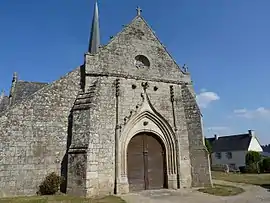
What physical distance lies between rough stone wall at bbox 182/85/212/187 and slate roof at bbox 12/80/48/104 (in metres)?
11.8

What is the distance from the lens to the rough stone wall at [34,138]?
10.4 meters

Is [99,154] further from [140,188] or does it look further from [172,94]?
[172,94]

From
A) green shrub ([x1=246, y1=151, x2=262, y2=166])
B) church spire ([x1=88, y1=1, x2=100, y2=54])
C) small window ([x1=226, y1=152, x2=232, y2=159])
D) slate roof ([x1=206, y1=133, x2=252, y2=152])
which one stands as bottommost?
green shrub ([x1=246, y1=151, x2=262, y2=166])

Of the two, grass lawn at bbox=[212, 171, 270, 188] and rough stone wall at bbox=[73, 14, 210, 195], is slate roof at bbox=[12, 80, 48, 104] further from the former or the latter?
grass lawn at bbox=[212, 171, 270, 188]

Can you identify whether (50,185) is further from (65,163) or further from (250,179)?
(250,179)

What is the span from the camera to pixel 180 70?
14461mm

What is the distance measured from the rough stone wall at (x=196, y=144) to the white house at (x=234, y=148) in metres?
29.0

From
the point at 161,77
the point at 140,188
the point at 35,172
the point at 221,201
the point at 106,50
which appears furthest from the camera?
the point at 161,77

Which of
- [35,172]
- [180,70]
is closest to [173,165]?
[180,70]

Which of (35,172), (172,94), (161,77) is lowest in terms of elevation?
(35,172)

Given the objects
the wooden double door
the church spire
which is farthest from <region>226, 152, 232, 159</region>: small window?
the wooden double door

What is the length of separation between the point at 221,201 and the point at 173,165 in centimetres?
386

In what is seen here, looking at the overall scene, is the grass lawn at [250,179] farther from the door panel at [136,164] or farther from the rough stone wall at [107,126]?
the door panel at [136,164]

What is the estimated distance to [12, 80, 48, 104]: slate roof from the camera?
57.8ft
